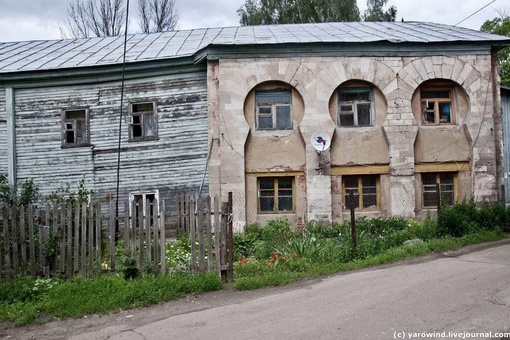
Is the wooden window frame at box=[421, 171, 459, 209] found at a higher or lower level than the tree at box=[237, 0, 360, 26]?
lower

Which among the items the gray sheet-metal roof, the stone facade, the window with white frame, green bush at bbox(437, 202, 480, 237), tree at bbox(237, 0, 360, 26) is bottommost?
green bush at bbox(437, 202, 480, 237)

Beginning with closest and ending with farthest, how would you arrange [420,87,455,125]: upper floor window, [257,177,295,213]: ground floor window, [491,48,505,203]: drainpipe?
[257,177,295,213]: ground floor window, [491,48,505,203]: drainpipe, [420,87,455,125]: upper floor window

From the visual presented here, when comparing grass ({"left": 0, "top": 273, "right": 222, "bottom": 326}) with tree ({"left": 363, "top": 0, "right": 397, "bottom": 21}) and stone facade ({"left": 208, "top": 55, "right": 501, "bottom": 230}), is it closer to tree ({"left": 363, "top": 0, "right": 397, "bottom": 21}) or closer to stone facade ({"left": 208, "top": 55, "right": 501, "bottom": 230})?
stone facade ({"left": 208, "top": 55, "right": 501, "bottom": 230})

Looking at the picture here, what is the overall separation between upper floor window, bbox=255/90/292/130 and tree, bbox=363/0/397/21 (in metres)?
17.9

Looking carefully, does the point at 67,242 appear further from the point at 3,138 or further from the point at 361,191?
the point at 3,138

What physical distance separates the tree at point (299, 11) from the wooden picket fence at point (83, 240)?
946 inches

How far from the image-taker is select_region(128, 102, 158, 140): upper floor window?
1562 centimetres

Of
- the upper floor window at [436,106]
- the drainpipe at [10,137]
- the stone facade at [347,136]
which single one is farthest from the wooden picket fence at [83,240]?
the upper floor window at [436,106]

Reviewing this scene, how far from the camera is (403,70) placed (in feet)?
49.2

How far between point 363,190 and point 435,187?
7.82 feet

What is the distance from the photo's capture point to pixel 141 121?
1571 centimetres

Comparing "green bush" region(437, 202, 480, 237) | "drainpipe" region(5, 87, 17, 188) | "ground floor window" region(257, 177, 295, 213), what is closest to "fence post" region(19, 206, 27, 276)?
"ground floor window" region(257, 177, 295, 213)

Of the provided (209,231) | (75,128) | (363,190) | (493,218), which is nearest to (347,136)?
(363,190)

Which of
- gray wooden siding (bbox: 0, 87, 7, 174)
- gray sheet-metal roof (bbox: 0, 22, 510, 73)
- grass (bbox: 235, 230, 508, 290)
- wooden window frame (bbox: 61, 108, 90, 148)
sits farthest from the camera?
gray wooden siding (bbox: 0, 87, 7, 174)
